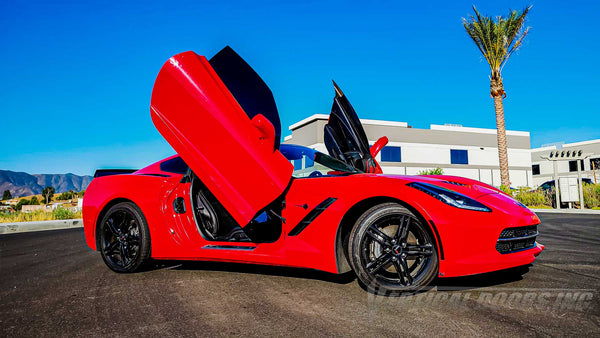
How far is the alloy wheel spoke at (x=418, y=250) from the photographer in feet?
8.69

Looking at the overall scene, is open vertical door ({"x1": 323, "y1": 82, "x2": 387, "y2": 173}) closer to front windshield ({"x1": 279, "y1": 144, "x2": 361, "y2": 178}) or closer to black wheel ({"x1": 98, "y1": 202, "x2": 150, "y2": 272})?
front windshield ({"x1": 279, "y1": 144, "x2": 361, "y2": 178})

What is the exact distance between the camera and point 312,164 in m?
3.61

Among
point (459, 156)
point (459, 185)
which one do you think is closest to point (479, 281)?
point (459, 185)

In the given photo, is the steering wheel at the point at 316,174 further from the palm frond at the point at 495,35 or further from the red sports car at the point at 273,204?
the palm frond at the point at 495,35

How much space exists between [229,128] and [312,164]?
2.81 feet

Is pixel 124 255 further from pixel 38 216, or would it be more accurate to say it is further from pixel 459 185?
pixel 38 216

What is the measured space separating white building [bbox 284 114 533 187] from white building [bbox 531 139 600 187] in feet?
9.91

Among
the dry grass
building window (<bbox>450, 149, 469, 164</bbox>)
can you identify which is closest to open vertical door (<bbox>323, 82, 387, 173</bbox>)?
the dry grass

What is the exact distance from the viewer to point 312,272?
3.68m

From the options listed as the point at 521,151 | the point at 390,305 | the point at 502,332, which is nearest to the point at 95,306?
the point at 390,305

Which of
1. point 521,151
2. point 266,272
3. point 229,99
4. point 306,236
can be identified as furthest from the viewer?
point 521,151

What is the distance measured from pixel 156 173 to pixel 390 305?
2.78 m

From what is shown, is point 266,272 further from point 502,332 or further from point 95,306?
point 502,332

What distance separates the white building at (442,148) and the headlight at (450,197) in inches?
1161
